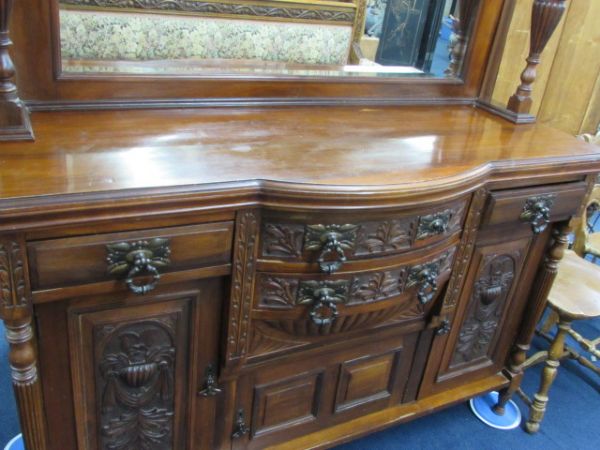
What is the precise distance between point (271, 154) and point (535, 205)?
0.68 m

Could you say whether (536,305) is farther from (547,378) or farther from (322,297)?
(322,297)

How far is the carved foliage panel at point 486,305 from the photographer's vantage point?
1.43 m

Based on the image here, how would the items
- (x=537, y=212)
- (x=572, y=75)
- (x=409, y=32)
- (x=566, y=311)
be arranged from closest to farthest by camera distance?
(x=537, y=212) → (x=409, y=32) → (x=566, y=311) → (x=572, y=75)

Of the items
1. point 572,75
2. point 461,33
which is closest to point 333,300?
point 461,33

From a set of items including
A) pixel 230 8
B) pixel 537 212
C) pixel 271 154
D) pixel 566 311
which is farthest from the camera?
pixel 566 311

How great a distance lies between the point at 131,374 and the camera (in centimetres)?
104

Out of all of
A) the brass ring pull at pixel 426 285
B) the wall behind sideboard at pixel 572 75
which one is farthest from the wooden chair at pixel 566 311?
the brass ring pull at pixel 426 285

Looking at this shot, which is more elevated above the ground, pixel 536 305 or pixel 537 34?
pixel 537 34

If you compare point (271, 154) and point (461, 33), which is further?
point (461, 33)

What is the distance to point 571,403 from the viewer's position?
74.2 inches

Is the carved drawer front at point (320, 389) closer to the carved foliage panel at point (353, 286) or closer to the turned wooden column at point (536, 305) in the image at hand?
the carved foliage panel at point (353, 286)

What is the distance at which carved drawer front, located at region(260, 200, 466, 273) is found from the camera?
1006 millimetres

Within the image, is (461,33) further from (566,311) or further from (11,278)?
(11,278)

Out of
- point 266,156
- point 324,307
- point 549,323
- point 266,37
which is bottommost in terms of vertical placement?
point 549,323
